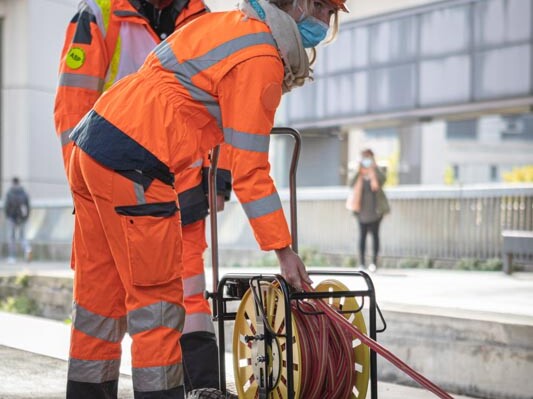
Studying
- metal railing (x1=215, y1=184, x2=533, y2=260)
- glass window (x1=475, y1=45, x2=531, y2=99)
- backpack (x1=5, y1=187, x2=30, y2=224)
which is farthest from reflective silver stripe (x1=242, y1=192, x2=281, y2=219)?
glass window (x1=475, y1=45, x2=531, y2=99)

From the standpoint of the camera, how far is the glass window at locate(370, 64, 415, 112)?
24219 mm

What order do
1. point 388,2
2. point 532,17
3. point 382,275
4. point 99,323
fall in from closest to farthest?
point 99,323 → point 382,275 → point 532,17 → point 388,2

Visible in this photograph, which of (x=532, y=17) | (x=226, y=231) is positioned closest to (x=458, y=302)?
(x=226, y=231)

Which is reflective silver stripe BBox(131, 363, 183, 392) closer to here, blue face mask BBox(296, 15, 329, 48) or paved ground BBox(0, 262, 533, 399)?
blue face mask BBox(296, 15, 329, 48)

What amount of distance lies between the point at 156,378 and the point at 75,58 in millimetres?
1592

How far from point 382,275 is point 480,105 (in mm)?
11242

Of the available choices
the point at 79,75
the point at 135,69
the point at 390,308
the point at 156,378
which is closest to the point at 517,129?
the point at 390,308

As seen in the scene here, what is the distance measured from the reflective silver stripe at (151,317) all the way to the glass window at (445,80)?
20.3 metres

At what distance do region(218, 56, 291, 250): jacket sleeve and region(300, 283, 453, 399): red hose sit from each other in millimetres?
328

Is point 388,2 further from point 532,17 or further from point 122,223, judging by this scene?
point 122,223

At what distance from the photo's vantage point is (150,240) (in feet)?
10.4

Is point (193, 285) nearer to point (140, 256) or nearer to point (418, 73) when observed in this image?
point (140, 256)

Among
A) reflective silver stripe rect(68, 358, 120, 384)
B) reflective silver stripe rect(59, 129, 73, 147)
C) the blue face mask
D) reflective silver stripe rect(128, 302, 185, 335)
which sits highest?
the blue face mask

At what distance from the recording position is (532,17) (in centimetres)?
2109
